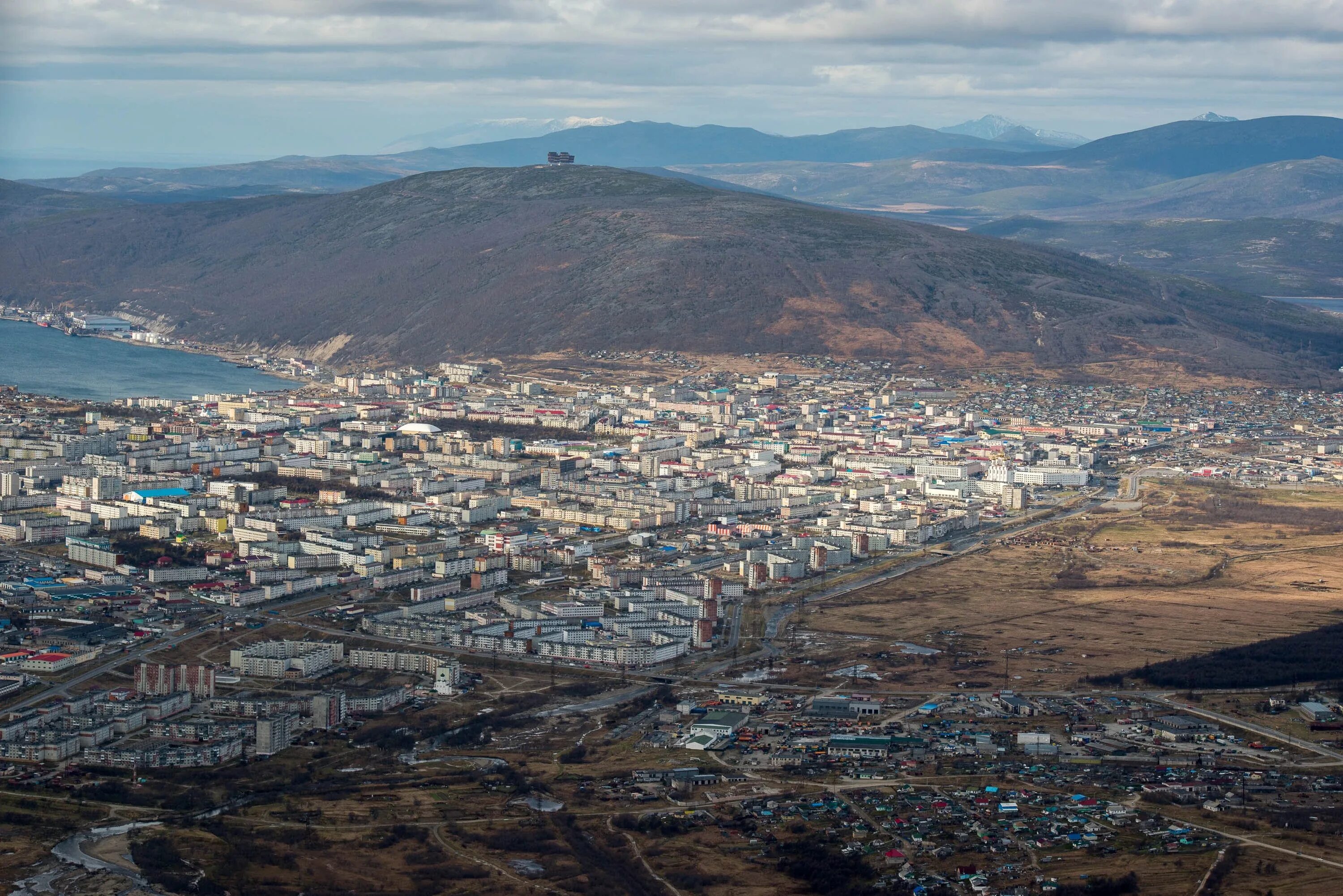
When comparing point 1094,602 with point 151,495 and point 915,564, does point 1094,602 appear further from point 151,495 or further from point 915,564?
point 151,495

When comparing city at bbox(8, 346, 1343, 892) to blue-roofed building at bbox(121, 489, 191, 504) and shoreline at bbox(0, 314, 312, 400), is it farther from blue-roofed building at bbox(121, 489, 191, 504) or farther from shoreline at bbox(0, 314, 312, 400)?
shoreline at bbox(0, 314, 312, 400)

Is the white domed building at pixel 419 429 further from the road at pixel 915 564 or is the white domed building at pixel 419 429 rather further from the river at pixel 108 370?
the road at pixel 915 564

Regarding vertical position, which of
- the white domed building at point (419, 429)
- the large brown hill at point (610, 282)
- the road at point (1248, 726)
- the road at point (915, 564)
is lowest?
the road at point (915, 564)

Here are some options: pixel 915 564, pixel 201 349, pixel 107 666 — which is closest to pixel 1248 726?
pixel 915 564

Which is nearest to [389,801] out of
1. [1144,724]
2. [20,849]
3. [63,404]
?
[20,849]

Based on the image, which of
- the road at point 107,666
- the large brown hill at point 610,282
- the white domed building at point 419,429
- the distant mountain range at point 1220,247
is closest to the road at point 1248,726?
the road at point 107,666

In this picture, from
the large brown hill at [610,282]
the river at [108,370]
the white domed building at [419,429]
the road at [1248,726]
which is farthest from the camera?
the large brown hill at [610,282]

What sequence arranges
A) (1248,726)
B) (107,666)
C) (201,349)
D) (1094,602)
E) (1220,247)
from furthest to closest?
(1220,247) < (201,349) < (1094,602) < (107,666) < (1248,726)
